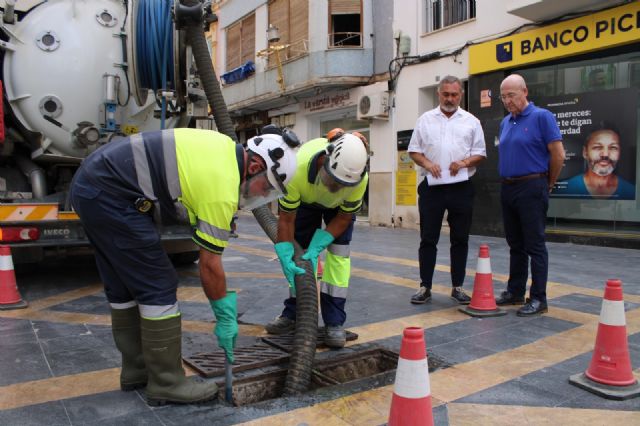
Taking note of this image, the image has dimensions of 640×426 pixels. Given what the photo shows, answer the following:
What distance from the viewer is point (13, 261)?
16.5ft

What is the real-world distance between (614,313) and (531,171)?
5.62 feet

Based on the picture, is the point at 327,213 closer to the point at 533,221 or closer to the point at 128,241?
the point at 128,241

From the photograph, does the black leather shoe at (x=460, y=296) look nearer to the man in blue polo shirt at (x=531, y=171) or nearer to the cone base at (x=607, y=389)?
A: the man in blue polo shirt at (x=531, y=171)

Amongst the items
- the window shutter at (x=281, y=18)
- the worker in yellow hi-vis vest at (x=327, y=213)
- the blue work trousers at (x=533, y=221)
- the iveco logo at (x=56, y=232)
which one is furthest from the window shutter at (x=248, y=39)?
the worker in yellow hi-vis vest at (x=327, y=213)

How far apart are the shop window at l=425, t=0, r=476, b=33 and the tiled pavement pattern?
261 inches

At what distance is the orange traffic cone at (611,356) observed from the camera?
9.20ft

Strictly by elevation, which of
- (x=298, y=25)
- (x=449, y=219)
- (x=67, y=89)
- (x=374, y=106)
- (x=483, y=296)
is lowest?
(x=483, y=296)

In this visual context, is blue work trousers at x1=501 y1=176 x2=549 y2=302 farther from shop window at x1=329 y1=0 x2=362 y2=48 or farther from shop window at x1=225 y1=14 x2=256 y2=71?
shop window at x1=225 y1=14 x2=256 y2=71

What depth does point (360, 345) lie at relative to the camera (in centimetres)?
360

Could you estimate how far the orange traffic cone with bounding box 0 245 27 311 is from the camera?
4605 millimetres

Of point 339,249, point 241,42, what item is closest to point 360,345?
point 339,249

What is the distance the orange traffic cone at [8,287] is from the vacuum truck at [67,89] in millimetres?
221

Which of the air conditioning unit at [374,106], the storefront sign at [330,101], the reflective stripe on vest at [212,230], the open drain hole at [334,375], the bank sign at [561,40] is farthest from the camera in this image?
the storefront sign at [330,101]

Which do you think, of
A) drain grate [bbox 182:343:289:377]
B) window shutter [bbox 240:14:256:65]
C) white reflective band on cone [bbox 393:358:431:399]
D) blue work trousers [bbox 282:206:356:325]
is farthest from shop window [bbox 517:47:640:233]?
window shutter [bbox 240:14:256:65]
